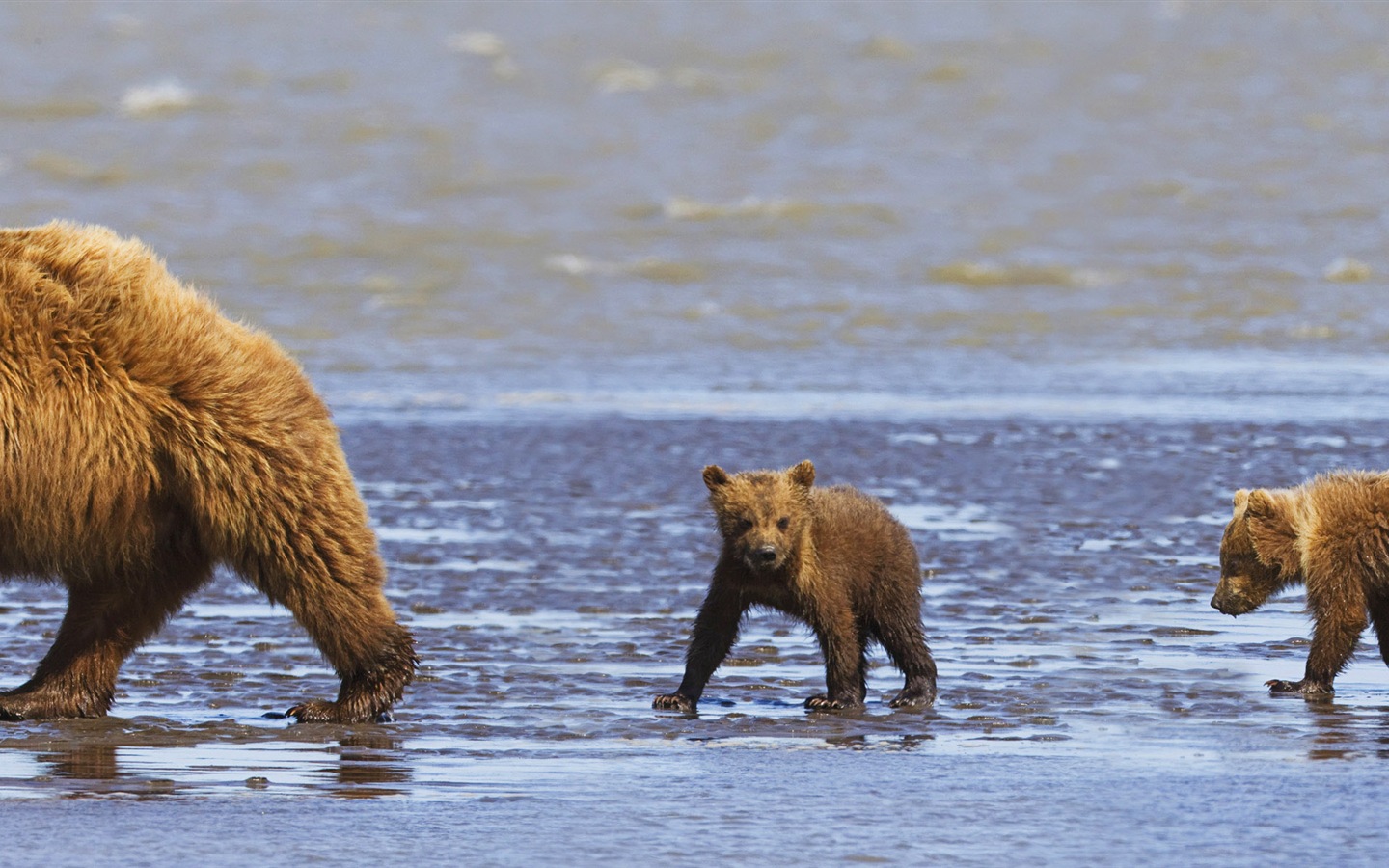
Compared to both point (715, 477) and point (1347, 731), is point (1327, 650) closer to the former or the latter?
point (1347, 731)

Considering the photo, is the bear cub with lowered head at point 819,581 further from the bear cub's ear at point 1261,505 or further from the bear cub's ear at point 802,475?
the bear cub's ear at point 1261,505

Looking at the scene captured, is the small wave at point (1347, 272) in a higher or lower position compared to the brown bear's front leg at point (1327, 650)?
higher

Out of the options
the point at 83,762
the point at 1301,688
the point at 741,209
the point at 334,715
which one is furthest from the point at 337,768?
the point at 741,209

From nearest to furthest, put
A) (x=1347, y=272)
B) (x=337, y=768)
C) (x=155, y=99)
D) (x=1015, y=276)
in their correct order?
1. (x=337, y=768)
2. (x=1347, y=272)
3. (x=1015, y=276)
4. (x=155, y=99)

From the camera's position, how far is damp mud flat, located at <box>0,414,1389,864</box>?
5.29 metres

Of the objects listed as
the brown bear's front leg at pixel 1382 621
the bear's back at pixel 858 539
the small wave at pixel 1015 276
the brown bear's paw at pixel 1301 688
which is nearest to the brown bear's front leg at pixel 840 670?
the bear's back at pixel 858 539

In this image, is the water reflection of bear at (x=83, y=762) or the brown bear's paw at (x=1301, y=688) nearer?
the water reflection of bear at (x=83, y=762)

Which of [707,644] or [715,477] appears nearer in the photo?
[707,644]

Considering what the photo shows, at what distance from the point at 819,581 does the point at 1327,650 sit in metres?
1.73

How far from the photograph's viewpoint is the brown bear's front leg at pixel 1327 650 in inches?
296

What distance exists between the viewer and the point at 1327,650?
7645 millimetres

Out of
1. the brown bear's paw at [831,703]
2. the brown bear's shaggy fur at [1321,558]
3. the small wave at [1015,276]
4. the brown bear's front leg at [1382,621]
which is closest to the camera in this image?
the brown bear's paw at [831,703]

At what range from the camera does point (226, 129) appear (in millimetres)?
34094

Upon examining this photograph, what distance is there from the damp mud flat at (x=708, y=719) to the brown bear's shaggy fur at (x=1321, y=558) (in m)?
0.20
